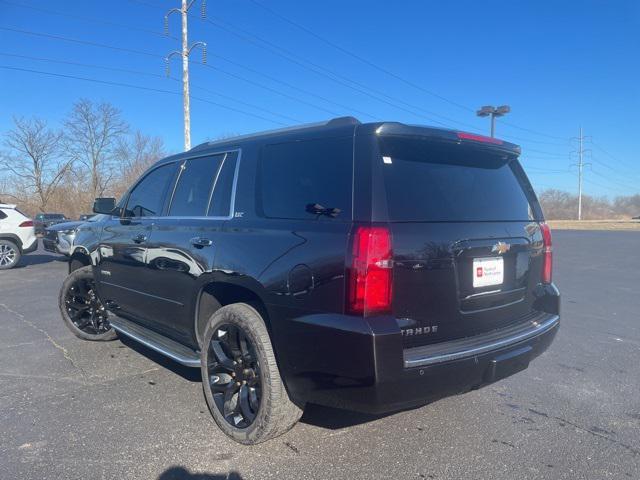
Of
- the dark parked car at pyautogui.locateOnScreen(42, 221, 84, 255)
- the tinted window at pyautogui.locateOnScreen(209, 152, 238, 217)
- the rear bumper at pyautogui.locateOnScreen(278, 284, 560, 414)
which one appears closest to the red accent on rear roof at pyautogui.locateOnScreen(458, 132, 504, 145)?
the rear bumper at pyautogui.locateOnScreen(278, 284, 560, 414)

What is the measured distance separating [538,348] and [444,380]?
0.97 meters

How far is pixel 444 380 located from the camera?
2.56 metres

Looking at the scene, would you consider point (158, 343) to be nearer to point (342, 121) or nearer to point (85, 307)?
point (85, 307)

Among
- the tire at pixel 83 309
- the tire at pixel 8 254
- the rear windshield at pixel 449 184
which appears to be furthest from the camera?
the tire at pixel 8 254

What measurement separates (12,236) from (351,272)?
41.8 ft

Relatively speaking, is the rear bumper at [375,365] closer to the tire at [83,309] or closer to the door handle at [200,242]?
the door handle at [200,242]

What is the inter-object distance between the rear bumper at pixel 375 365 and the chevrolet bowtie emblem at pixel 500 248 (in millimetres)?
529

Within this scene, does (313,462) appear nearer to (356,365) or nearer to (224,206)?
(356,365)

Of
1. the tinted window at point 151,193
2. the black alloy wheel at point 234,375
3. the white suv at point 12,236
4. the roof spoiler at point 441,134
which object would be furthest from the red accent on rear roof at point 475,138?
the white suv at point 12,236

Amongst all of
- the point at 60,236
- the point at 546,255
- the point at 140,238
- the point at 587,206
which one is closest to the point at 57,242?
the point at 60,236

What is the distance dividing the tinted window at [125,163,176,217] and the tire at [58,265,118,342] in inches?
43.6

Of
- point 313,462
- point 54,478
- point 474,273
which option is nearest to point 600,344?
point 474,273

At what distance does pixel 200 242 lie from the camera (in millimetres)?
3365

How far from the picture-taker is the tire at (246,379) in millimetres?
2785
